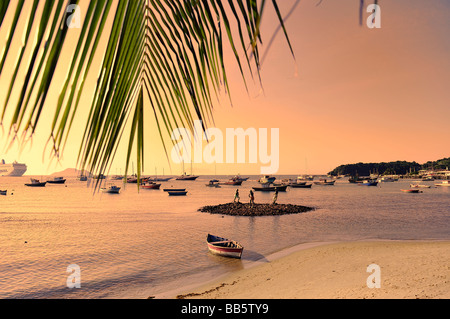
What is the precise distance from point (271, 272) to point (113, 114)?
18.1m

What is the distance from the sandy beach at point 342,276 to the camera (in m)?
13.0

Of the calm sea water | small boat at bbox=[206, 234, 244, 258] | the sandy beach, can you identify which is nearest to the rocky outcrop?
the calm sea water

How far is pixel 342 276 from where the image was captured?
1555 cm

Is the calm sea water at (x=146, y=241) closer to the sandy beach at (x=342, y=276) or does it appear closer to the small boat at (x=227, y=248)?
the small boat at (x=227, y=248)

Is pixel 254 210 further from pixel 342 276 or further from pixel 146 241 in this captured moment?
pixel 342 276

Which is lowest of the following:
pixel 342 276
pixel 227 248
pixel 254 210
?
pixel 254 210

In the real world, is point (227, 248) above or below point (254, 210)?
above

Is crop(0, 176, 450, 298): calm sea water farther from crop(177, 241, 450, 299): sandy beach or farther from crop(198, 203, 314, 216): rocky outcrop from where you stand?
crop(177, 241, 450, 299): sandy beach

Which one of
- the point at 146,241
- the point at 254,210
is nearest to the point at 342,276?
the point at 146,241

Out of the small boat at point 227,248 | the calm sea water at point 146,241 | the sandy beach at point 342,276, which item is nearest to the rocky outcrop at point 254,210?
the calm sea water at point 146,241

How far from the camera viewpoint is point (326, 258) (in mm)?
19625
